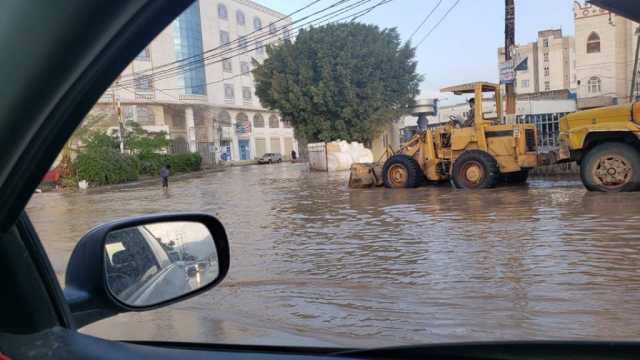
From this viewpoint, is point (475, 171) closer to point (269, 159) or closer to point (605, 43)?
point (605, 43)

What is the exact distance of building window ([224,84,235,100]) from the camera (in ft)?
153

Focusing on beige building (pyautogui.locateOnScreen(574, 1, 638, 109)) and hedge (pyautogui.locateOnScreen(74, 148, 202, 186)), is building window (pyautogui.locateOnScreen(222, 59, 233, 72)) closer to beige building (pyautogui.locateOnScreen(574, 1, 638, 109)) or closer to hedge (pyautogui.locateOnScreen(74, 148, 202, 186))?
hedge (pyautogui.locateOnScreen(74, 148, 202, 186))

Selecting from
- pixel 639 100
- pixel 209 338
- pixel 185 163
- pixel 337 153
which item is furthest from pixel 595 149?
pixel 185 163

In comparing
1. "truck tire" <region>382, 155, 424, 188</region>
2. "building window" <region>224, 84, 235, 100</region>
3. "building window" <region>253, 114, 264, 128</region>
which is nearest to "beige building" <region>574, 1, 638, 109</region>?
"truck tire" <region>382, 155, 424, 188</region>

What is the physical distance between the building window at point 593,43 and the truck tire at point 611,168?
8.02 feet

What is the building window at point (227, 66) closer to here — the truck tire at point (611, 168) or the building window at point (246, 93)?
the building window at point (246, 93)

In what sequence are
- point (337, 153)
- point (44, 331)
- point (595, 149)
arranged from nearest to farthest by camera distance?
point (44, 331) → point (595, 149) → point (337, 153)

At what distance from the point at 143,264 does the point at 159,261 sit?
12 centimetres

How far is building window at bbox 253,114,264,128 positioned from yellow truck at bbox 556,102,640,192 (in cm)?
4561

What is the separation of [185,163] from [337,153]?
1411 cm

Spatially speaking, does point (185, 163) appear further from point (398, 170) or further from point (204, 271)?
point (204, 271)

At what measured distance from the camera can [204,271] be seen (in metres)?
1.96

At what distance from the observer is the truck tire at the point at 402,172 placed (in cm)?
1481

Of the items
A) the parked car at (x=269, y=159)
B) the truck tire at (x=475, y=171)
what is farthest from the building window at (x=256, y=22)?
the truck tire at (x=475, y=171)
